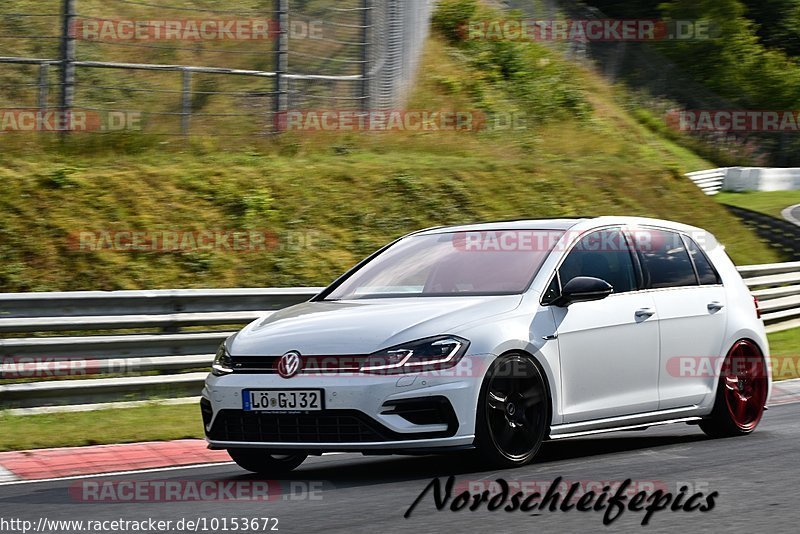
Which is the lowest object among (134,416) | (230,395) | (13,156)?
(134,416)

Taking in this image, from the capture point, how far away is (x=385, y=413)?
7.16 m

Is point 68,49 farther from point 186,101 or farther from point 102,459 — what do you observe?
point 102,459

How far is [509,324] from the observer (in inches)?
299

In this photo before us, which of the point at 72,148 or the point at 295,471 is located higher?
the point at 72,148

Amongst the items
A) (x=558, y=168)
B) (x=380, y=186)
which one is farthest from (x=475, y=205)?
(x=558, y=168)

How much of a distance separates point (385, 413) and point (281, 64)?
11294 mm

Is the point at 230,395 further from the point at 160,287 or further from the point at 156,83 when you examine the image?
the point at 156,83

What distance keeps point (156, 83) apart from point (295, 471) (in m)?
10.5

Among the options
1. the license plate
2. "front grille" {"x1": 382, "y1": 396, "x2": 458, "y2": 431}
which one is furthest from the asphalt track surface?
the license plate

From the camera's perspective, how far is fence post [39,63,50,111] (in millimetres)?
16141

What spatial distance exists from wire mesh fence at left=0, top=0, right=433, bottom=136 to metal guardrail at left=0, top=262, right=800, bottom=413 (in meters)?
5.01

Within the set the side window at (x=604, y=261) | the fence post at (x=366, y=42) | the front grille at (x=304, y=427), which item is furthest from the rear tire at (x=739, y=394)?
→ the fence post at (x=366, y=42)

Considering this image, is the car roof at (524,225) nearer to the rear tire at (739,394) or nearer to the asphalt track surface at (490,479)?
the asphalt track surface at (490,479)

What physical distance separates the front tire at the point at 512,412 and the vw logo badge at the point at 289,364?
104 cm
